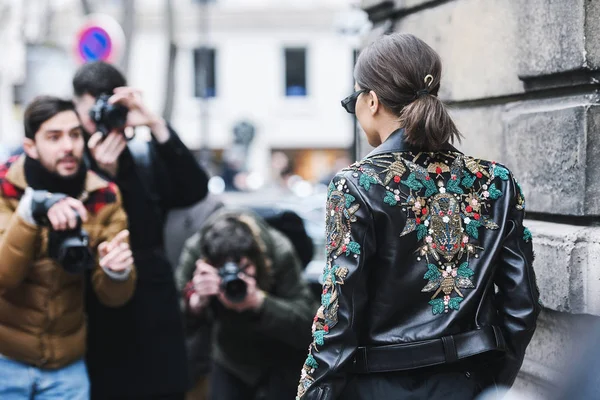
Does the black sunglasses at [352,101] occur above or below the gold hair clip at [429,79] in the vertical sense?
below

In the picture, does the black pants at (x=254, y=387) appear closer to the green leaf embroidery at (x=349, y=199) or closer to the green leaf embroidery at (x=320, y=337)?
the green leaf embroidery at (x=320, y=337)

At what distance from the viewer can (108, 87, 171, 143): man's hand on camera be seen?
5.11 metres

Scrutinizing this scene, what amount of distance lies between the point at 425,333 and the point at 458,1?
251cm

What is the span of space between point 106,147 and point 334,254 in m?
2.30

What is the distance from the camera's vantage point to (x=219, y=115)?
3909 cm

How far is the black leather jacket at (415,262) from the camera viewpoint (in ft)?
9.77

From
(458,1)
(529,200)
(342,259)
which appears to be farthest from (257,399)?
(342,259)

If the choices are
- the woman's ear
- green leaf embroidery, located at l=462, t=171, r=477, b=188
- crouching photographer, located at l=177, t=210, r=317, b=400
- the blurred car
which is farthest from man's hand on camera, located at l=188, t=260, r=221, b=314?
green leaf embroidery, located at l=462, t=171, r=477, b=188

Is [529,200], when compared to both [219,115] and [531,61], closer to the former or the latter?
[531,61]

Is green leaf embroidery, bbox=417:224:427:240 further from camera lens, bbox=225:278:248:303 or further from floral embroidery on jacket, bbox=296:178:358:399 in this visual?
camera lens, bbox=225:278:248:303

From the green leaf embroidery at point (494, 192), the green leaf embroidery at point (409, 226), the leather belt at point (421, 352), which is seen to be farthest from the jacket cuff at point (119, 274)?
the green leaf embroidery at point (494, 192)

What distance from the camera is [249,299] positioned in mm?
5090

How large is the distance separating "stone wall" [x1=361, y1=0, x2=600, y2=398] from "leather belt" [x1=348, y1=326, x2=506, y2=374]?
0.80 meters

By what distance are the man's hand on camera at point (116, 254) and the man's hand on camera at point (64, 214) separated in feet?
0.67
